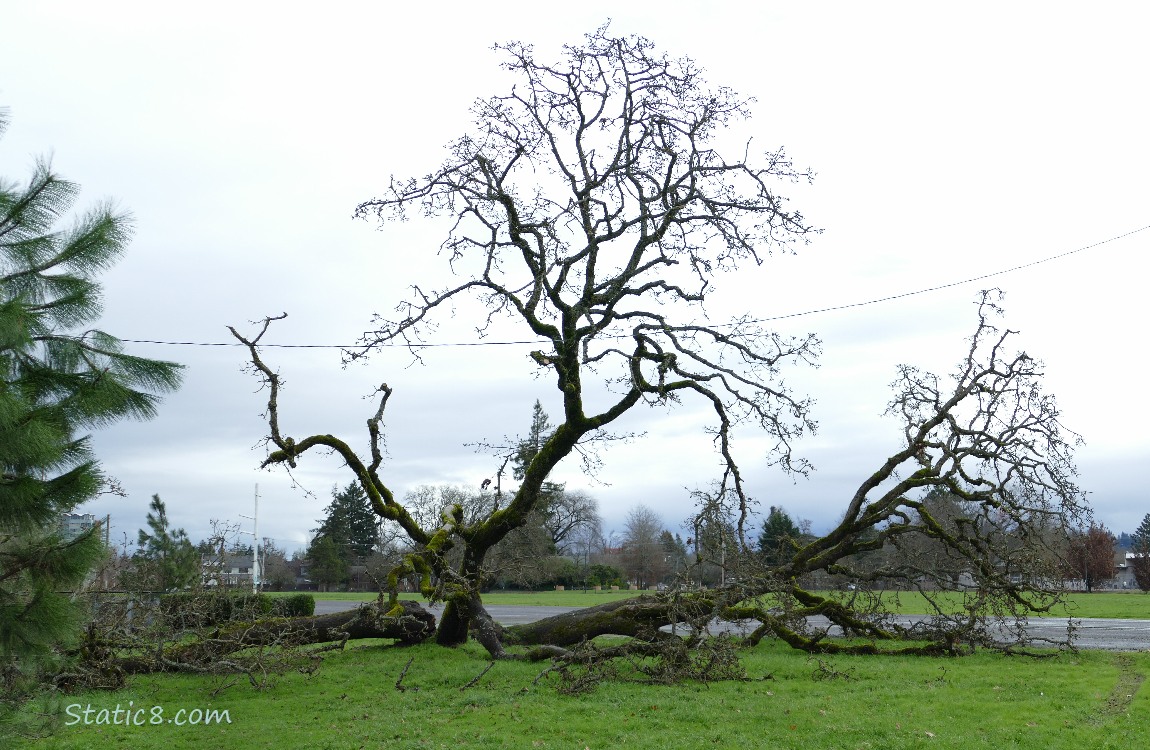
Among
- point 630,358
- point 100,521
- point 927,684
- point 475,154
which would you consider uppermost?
point 475,154

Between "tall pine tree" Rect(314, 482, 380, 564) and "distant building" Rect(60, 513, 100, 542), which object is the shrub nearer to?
"distant building" Rect(60, 513, 100, 542)

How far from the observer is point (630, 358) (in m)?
14.0

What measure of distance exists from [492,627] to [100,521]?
9666 millimetres

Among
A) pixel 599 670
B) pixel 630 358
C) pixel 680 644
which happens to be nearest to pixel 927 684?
pixel 680 644

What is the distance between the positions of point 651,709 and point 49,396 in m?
7.23

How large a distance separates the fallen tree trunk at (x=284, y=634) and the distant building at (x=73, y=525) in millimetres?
7056

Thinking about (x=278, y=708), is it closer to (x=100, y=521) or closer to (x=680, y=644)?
(x=680, y=644)

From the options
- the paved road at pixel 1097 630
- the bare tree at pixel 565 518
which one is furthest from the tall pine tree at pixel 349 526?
the paved road at pixel 1097 630

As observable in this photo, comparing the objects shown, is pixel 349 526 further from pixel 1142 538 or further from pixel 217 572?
pixel 1142 538

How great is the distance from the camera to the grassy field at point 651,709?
8.43 meters

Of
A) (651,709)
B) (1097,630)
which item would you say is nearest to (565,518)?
(1097,630)

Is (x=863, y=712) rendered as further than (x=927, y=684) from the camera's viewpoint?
No

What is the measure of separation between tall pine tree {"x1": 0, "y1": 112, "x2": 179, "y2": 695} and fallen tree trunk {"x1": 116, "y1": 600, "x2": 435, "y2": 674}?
7143mm

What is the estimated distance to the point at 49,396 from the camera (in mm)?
4820
